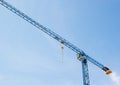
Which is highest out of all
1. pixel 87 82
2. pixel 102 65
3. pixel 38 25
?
pixel 38 25

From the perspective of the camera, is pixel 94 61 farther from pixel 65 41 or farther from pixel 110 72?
pixel 65 41

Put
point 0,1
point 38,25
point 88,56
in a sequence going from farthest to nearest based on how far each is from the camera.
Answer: point 88,56 < point 38,25 < point 0,1

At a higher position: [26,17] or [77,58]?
[26,17]

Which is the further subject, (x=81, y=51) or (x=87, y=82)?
(x=81, y=51)

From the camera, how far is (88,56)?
86.6 m

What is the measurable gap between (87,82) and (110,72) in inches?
370

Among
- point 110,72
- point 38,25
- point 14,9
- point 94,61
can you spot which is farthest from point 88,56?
point 14,9

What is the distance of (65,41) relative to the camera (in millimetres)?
83312

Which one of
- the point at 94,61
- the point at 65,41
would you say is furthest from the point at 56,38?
the point at 94,61

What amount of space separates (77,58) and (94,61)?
18.4 ft

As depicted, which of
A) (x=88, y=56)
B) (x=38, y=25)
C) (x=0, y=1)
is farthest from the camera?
(x=88, y=56)

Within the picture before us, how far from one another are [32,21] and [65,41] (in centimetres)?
1115

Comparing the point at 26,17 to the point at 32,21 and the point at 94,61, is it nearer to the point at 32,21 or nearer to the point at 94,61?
the point at 32,21

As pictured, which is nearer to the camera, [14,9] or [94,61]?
[14,9]
